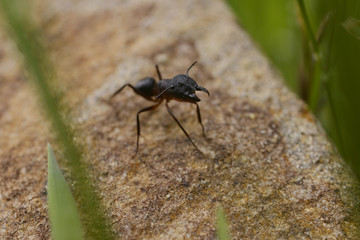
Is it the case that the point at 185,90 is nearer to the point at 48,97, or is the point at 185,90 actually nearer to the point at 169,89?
the point at 169,89

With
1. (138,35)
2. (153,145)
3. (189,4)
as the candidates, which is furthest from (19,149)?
(189,4)

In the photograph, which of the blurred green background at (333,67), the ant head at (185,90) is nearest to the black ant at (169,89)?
the ant head at (185,90)

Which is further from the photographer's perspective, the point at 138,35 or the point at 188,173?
the point at 138,35

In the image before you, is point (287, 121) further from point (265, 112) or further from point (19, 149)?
point (19, 149)

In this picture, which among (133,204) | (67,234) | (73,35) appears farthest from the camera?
(73,35)

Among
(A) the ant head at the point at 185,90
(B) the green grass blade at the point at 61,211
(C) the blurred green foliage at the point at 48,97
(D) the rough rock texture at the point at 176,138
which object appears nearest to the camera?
(C) the blurred green foliage at the point at 48,97

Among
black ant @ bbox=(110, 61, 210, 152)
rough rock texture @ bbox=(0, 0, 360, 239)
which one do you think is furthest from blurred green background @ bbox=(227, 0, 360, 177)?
black ant @ bbox=(110, 61, 210, 152)

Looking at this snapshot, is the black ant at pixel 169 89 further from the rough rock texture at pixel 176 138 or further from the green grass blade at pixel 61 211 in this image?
the green grass blade at pixel 61 211
